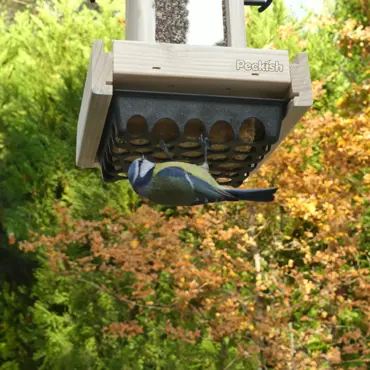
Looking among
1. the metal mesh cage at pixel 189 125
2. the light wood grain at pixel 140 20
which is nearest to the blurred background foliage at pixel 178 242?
the light wood grain at pixel 140 20

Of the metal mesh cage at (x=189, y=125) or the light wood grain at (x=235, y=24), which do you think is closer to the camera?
the metal mesh cage at (x=189, y=125)

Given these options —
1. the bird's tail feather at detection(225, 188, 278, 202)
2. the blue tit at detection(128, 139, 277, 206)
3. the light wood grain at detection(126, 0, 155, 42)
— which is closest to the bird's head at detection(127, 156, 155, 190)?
the blue tit at detection(128, 139, 277, 206)

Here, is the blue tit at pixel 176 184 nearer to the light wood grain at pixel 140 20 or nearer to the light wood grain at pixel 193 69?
the light wood grain at pixel 193 69

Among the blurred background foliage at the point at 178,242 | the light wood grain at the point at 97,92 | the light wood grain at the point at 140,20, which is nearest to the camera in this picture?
the light wood grain at the point at 97,92

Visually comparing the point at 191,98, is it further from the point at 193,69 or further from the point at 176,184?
the point at 176,184

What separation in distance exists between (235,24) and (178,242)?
4.35m

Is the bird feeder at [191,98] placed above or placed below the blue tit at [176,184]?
above

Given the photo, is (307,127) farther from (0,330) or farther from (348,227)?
(0,330)

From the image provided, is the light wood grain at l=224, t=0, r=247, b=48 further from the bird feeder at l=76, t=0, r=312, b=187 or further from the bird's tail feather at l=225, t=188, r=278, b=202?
the bird's tail feather at l=225, t=188, r=278, b=202

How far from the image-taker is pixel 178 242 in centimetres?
607

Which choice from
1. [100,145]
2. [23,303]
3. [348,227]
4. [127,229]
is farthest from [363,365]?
[100,145]

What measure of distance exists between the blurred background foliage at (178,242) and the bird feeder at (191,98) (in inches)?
140

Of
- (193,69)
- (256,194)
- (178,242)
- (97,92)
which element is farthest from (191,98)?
(178,242)

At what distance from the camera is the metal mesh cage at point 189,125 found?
1495 millimetres
